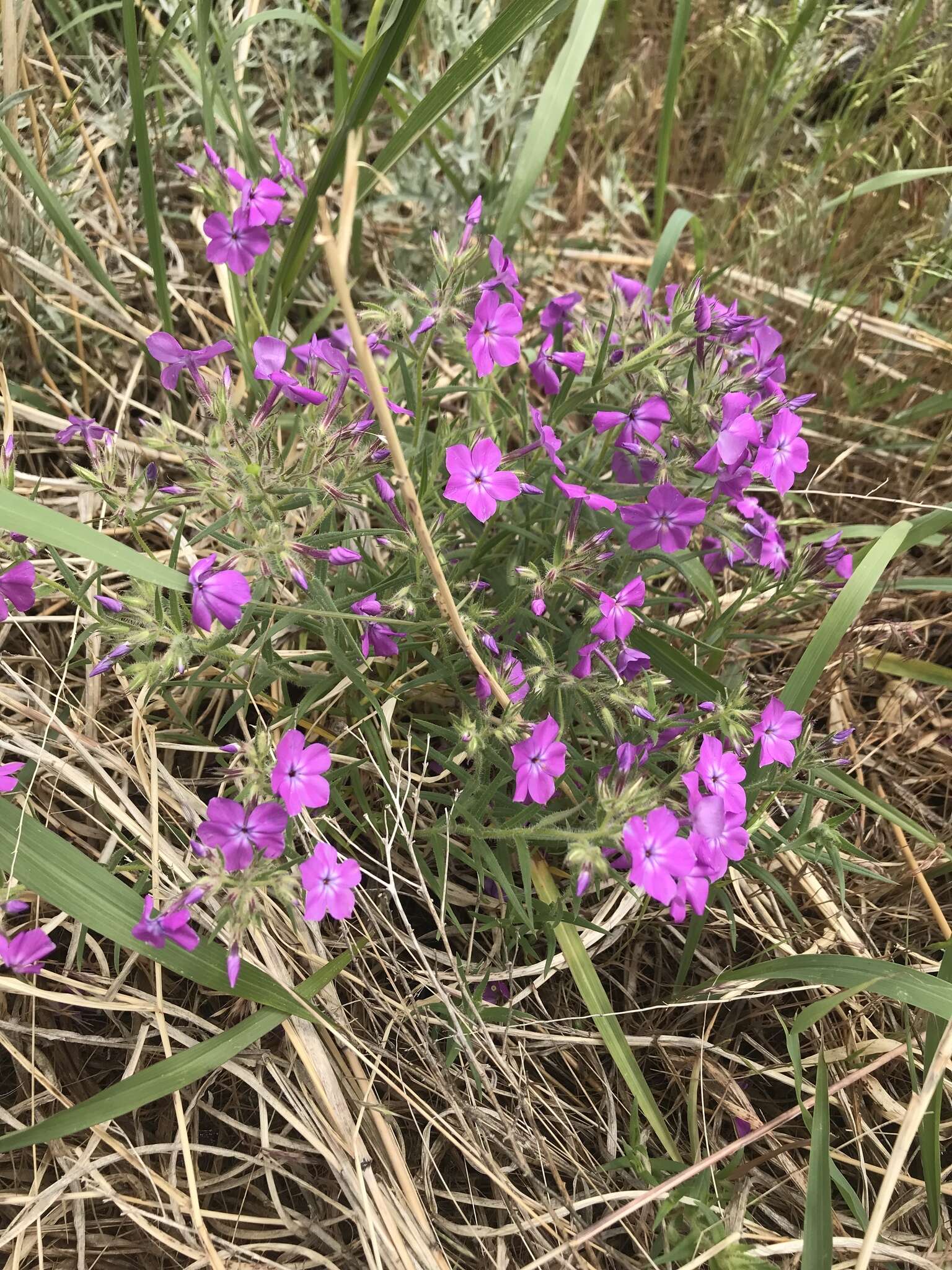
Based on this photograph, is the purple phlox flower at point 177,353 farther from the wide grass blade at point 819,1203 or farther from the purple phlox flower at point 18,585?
the wide grass blade at point 819,1203

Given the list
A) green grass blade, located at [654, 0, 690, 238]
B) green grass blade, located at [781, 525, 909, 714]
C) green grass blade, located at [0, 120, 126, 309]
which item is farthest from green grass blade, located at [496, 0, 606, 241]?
green grass blade, located at [781, 525, 909, 714]

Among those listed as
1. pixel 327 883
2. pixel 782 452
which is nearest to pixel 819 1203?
pixel 327 883

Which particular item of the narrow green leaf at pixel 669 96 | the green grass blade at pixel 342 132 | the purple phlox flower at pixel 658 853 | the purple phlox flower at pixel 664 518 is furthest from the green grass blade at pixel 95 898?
the narrow green leaf at pixel 669 96

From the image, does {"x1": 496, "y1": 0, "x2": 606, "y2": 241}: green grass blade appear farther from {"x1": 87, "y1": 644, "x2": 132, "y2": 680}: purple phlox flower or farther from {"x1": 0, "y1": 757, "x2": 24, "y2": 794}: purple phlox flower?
{"x1": 0, "y1": 757, "x2": 24, "y2": 794}: purple phlox flower

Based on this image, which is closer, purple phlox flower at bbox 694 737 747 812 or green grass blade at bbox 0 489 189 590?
green grass blade at bbox 0 489 189 590

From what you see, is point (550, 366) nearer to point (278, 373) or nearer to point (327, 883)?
point (278, 373)
